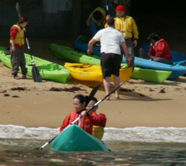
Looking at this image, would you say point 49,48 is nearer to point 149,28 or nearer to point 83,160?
point 149,28

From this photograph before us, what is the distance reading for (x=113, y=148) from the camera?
5773 millimetres

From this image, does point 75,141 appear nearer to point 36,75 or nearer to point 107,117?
point 107,117

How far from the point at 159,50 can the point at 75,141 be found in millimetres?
6092

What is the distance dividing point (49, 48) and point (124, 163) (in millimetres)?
7896

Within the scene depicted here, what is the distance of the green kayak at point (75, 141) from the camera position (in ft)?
16.1

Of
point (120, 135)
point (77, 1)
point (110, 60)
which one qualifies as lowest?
point (120, 135)

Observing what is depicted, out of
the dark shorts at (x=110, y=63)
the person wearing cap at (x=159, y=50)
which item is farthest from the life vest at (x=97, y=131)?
the person wearing cap at (x=159, y=50)

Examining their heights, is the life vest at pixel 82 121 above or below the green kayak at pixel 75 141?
above

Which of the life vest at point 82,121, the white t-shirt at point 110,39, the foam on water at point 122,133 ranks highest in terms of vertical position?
the white t-shirt at point 110,39

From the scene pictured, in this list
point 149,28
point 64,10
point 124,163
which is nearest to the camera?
point 124,163

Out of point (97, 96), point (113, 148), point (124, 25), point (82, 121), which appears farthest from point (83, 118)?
point (124, 25)

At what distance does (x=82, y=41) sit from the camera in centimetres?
1219

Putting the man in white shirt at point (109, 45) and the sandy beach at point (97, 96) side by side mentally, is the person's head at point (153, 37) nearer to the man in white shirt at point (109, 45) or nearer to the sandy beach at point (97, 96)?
the sandy beach at point (97, 96)

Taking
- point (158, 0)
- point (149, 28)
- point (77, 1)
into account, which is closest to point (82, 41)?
point (77, 1)
